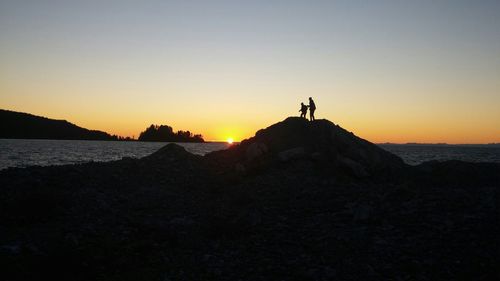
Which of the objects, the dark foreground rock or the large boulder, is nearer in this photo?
the dark foreground rock

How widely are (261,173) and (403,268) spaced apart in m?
14.3

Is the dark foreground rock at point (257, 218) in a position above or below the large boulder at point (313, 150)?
below

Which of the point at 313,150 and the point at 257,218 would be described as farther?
the point at 313,150

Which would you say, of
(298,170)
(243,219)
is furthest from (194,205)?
(298,170)

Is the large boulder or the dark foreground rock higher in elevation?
the large boulder

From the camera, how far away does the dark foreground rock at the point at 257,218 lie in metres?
12.8

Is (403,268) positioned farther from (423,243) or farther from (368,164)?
(368,164)

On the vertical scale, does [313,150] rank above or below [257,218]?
above

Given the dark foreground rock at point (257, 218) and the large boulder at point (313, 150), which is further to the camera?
the large boulder at point (313, 150)

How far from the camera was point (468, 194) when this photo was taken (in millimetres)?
19766

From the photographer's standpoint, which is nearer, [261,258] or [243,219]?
[261,258]

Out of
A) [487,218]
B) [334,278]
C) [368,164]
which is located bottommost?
[334,278]

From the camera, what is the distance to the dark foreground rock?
12.8m

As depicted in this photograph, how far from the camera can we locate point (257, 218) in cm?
1795
